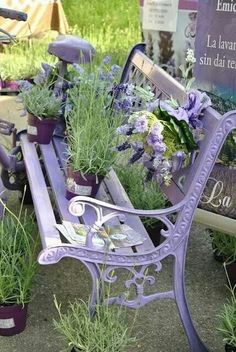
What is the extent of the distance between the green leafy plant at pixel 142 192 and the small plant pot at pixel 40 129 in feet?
1.65

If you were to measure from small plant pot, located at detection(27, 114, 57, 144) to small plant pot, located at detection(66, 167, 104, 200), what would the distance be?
757 millimetres

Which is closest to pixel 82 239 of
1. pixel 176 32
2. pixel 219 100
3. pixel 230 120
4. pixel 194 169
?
pixel 194 169

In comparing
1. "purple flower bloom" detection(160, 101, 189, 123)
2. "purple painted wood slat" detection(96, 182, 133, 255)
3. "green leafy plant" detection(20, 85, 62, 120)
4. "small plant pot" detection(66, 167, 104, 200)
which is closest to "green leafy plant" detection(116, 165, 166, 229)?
"purple painted wood slat" detection(96, 182, 133, 255)

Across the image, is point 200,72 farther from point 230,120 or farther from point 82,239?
point 82,239

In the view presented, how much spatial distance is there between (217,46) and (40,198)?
1458mm

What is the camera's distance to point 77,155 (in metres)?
2.51

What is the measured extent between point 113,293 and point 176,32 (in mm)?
2530

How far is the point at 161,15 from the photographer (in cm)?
479

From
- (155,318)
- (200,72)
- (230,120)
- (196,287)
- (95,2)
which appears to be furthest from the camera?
(95,2)

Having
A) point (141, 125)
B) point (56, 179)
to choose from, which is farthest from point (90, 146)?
point (56, 179)

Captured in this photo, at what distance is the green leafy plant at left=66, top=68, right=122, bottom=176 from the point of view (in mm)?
2535

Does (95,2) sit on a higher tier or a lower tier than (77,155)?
lower

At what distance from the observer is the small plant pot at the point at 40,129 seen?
3308 millimetres

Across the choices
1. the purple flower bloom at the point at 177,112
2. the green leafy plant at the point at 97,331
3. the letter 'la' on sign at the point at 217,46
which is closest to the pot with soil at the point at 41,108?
the letter 'la' on sign at the point at 217,46
